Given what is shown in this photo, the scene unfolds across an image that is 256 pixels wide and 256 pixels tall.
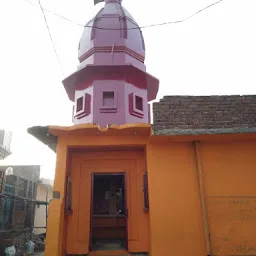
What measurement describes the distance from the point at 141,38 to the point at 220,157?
731cm

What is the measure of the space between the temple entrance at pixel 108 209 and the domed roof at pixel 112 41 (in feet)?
15.8

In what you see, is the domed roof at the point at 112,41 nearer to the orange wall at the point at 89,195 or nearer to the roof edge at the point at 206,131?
the orange wall at the point at 89,195

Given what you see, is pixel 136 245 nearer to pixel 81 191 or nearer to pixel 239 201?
pixel 81 191

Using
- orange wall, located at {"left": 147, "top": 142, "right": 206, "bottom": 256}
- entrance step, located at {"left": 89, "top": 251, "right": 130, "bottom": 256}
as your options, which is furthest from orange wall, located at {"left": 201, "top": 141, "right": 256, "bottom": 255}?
entrance step, located at {"left": 89, "top": 251, "right": 130, "bottom": 256}

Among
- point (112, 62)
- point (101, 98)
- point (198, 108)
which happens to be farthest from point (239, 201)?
point (112, 62)

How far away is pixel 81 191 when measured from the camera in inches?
289

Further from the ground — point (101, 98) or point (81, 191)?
point (101, 98)

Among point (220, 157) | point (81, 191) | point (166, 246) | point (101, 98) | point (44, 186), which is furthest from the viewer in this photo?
point (44, 186)

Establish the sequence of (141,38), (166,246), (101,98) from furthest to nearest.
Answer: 1. (141,38)
2. (101,98)
3. (166,246)

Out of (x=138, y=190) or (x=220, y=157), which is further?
(x=138, y=190)

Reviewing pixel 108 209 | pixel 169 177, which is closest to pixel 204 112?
pixel 169 177

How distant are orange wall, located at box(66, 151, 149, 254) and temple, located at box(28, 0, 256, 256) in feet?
0.08

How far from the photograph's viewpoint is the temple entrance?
372 inches

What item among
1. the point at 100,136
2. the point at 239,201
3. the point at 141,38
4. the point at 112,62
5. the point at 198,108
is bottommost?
→ the point at 239,201
